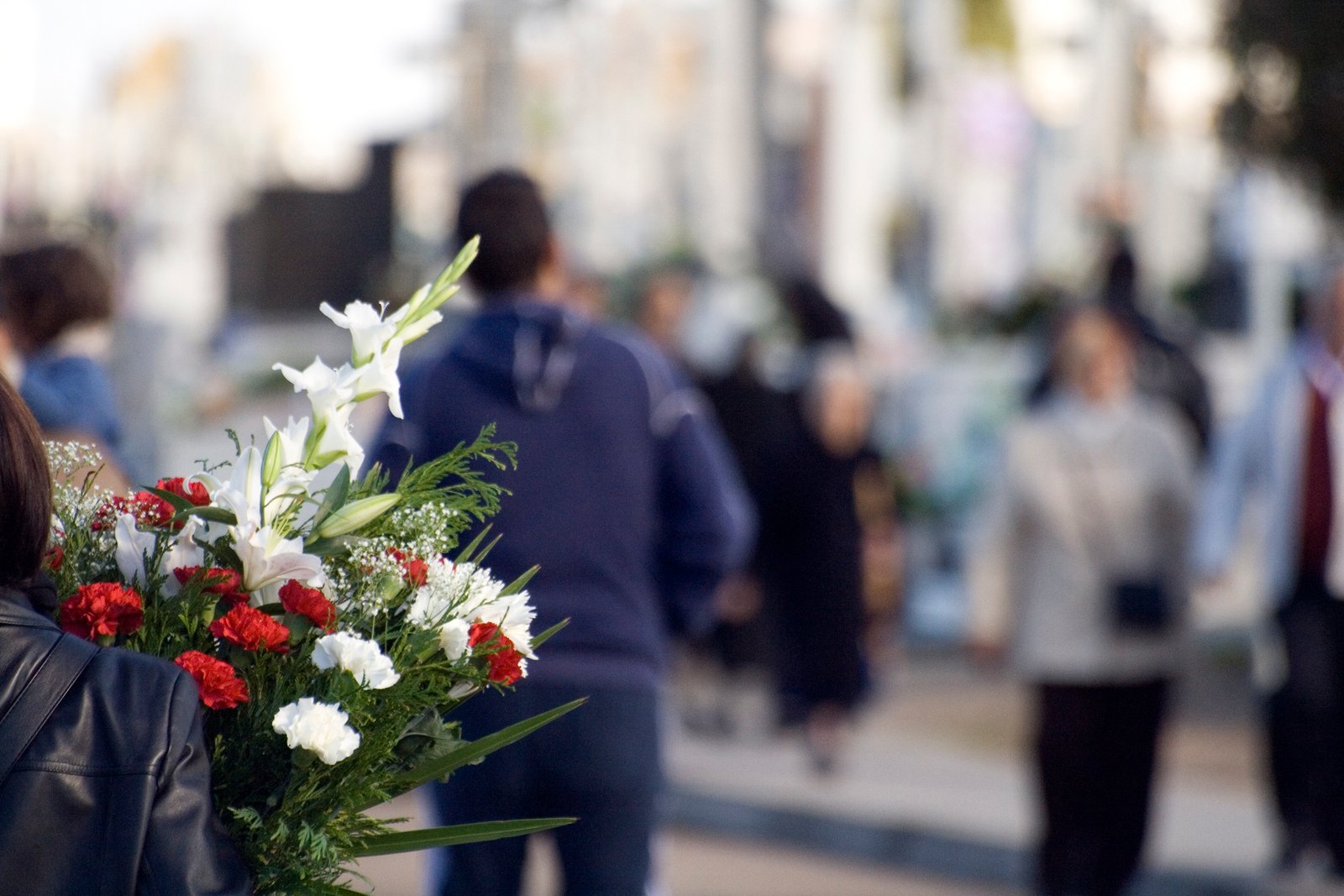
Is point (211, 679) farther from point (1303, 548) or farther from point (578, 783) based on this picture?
point (1303, 548)

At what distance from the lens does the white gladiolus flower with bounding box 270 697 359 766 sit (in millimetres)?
2279

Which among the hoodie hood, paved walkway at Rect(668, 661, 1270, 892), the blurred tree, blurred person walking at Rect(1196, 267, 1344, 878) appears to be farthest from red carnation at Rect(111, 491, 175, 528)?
the blurred tree

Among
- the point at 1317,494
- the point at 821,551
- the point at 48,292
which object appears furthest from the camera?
the point at 821,551

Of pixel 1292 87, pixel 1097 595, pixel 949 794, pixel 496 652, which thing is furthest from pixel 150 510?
pixel 1292 87

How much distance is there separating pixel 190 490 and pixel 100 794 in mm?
400

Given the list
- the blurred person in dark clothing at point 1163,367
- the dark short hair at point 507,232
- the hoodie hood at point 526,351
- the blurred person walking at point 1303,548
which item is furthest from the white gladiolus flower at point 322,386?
the blurred person in dark clothing at point 1163,367

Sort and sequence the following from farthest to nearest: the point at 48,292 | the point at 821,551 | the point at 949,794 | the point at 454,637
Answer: the point at 821,551, the point at 949,794, the point at 48,292, the point at 454,637

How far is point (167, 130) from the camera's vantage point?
41.6 metres

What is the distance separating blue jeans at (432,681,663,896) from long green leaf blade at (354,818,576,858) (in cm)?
164

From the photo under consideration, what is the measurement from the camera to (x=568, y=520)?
4.22 meters

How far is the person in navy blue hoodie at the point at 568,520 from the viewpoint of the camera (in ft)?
13.7

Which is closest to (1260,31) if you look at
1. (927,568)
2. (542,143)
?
(927,568)

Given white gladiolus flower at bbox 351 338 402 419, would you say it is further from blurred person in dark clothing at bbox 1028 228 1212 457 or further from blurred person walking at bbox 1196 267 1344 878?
blurred person in dark clothing at bbox 1028 228 1212 457

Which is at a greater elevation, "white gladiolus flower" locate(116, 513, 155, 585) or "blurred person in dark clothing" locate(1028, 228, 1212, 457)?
"white gladiolus flower" locate(116, 513, 155, 585)
